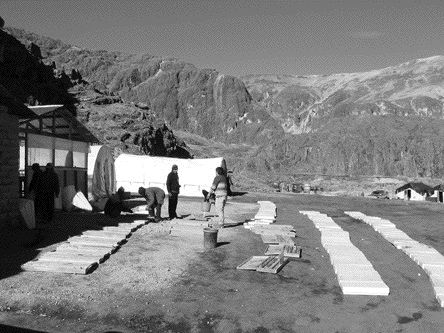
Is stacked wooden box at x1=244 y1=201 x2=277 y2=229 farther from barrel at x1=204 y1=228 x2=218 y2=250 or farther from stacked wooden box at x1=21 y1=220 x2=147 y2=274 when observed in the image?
stacked wooden box at x1=21 y1=220 x2=147 y2=274

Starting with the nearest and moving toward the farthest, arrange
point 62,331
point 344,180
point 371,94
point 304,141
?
1. point 62,331
2. point 344,180
3. point 304,141
4. point 371,94

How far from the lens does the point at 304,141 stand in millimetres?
90562

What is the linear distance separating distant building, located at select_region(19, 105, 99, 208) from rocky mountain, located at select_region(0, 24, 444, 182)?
2981 cm

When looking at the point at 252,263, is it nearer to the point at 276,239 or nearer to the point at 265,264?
the point at 265,264

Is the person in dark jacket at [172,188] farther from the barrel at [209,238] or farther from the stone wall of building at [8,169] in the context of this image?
the stone wall of building at [8,169]

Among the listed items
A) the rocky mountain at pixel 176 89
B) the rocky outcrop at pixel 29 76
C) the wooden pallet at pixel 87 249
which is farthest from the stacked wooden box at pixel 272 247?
the rocky mountain at pixel 176 89

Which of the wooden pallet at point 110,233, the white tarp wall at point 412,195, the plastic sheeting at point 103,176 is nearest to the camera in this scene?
the wooden pallet at point 110,233

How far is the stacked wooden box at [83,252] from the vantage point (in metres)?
7.62

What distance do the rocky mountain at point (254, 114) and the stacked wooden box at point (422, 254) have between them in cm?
3736

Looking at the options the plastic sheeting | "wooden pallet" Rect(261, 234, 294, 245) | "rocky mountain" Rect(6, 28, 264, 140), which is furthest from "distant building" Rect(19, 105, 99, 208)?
"rocky mountain" Rect(6, 28, 264, 140)

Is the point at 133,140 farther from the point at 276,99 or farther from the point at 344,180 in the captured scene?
the point at 276,99

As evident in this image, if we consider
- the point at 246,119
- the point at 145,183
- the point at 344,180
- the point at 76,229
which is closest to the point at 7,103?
the point at 76,229

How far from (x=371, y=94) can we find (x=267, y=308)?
187m

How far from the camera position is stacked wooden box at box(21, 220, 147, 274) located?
25.0ft
